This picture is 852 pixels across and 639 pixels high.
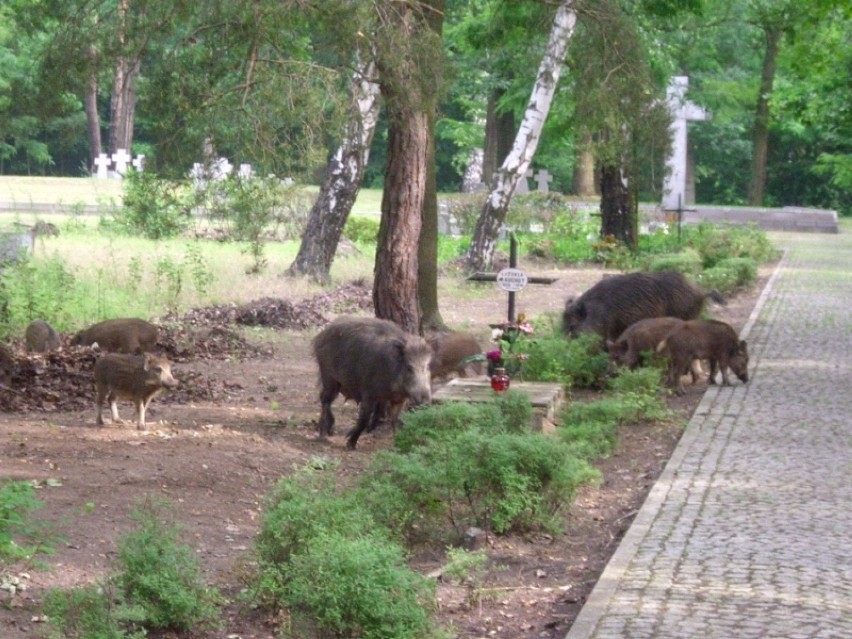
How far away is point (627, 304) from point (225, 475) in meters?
7.68

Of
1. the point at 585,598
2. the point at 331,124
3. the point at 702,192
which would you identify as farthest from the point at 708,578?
the point at 702,192

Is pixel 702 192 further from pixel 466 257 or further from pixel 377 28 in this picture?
pixel 377 28

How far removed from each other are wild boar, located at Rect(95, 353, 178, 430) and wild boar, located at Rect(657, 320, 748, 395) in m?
5.78

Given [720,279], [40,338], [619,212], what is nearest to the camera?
[40,338]

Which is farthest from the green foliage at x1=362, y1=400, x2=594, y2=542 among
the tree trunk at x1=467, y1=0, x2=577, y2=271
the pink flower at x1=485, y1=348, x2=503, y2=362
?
the tree trunk at x1=467, y1=0, x2=577, y2=271

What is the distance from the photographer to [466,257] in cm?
2753

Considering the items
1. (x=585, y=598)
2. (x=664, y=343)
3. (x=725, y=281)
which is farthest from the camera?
(x=725, y=281)

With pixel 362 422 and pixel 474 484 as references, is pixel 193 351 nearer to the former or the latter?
pixel 362 422

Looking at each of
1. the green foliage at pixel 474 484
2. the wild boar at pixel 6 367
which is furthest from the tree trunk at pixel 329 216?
the green foliage at pixel 474 484

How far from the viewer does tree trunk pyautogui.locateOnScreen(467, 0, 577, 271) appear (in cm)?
2391

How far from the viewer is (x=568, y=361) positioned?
14.5 m

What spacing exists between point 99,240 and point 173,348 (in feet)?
41.7

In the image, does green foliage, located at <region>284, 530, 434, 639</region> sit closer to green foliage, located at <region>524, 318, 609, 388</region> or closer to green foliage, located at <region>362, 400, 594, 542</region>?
green foliage, located at <region>362, 400, 594, 542</region>

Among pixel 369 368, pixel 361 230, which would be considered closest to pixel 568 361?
pixel 369 368
